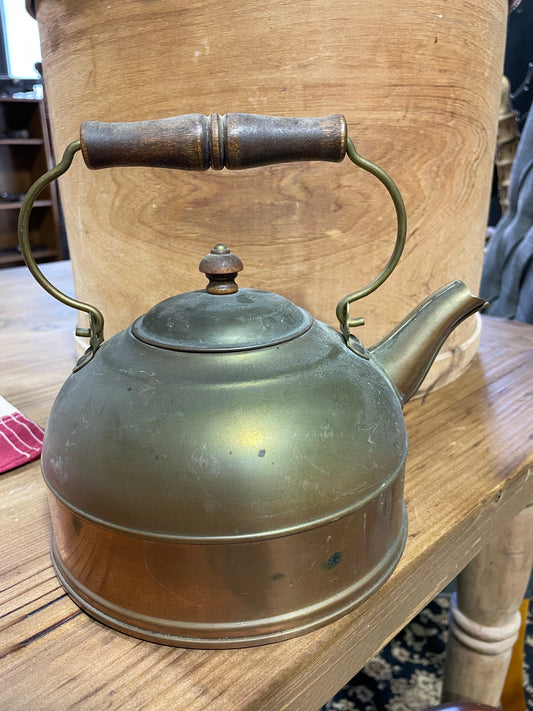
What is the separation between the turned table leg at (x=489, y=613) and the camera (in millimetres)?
942

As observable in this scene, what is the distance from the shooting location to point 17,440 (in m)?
0.85

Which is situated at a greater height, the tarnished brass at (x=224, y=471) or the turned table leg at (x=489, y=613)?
the tarnished brass at (x=224, y=471)

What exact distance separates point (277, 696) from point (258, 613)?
0.07 m

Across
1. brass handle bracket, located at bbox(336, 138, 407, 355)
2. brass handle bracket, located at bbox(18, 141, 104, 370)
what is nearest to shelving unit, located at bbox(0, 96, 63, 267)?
brass handle bracket, located at bbox(18, 141, 104, 370)

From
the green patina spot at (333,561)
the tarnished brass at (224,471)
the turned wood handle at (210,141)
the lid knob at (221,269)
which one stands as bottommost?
the green patina spot at (333,561)

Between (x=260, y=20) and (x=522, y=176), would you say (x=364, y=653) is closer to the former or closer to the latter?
(x=260, y=20)

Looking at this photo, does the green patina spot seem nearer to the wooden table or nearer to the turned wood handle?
the wooden table

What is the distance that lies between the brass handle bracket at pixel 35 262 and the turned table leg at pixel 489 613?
692mm

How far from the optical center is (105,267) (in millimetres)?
945

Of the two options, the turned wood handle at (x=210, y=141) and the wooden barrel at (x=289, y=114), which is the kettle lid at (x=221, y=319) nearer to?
the turned wood handle at (x=210, y=141)

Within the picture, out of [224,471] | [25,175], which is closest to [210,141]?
[224,471]

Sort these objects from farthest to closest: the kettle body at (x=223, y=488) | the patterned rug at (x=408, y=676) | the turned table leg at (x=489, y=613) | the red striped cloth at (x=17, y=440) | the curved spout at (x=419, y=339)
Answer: the patterned rug at (x=408, y=676) < the turned table leg at (x=489, y=613) < the red striped cloth at (x=17, y=440) < the curved spout at (x=419, y=339) < the kettle body at (x=223, y=488)

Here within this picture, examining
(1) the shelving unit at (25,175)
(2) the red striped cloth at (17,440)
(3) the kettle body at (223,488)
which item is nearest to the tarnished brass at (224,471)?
(3) the kettle body at (223,488)

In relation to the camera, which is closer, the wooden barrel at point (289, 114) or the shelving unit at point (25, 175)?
the wooden barrel at point (289, 114)
